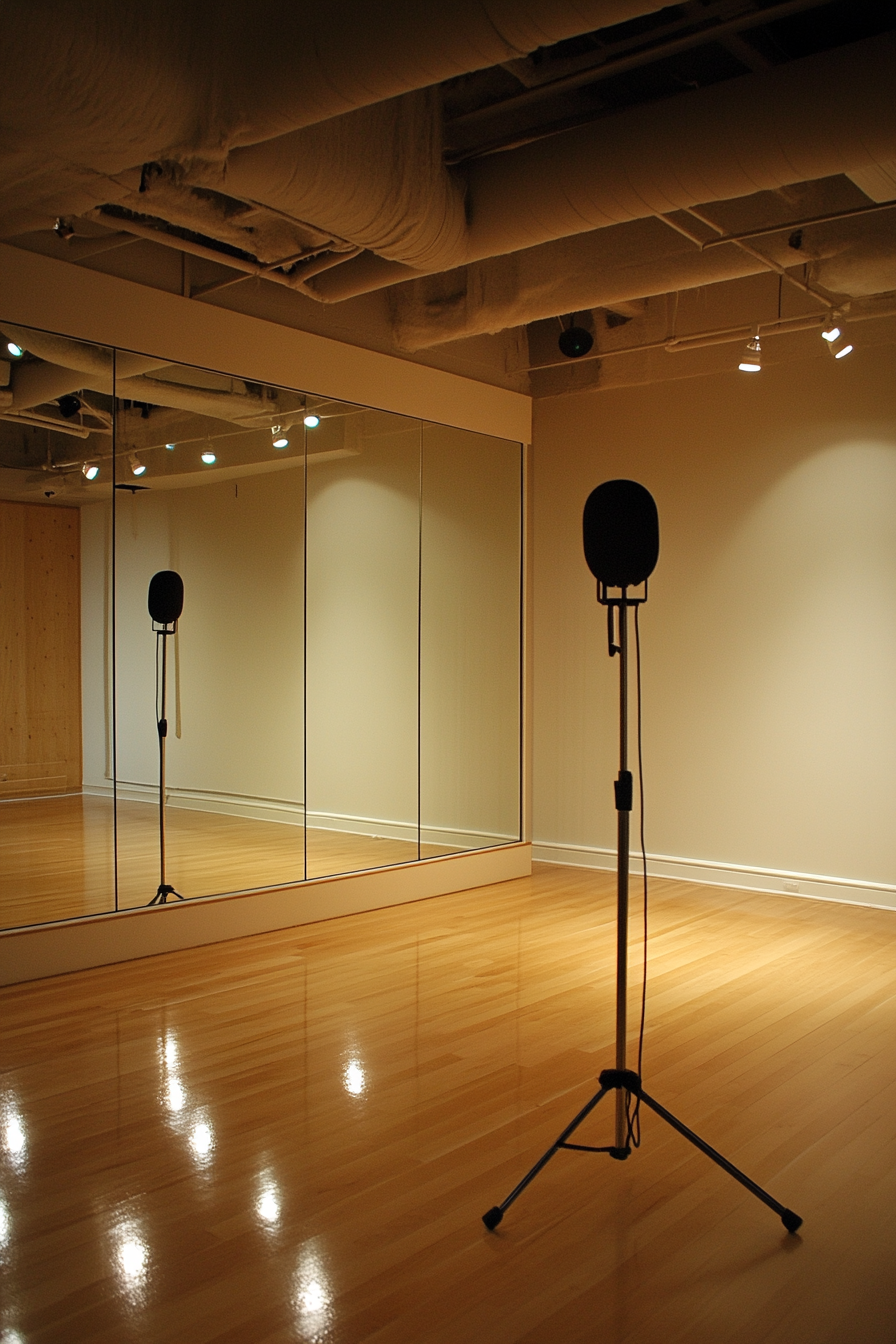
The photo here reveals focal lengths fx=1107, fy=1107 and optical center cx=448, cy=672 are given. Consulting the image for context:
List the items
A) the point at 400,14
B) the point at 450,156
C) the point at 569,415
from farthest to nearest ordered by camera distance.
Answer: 1. the point at 569,415
2. the point at 450,156
3. the point at 400,14

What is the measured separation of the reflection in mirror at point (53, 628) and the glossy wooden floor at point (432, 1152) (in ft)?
1.75

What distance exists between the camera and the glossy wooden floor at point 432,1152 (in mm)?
2418

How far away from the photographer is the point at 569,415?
321 inches

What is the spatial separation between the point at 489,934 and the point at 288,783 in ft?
4.52

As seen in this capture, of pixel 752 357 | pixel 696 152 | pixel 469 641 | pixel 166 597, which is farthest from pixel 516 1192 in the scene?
pixel 752 357

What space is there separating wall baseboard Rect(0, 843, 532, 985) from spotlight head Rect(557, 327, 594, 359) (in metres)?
3.35

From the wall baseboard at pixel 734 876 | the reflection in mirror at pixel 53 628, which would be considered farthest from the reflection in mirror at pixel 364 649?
the wall baseboard at pixel 734 876

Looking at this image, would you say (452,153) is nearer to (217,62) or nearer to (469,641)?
(217,62)

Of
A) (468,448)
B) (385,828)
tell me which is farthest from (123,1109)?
(468,448)

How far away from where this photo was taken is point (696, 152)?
4.18 m

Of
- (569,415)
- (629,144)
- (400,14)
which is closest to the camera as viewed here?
(400,14)

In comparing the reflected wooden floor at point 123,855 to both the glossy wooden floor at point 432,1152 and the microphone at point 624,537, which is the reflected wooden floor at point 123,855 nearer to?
the glossy wooden floor at point 432,1152

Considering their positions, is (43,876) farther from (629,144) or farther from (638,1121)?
(629,144)

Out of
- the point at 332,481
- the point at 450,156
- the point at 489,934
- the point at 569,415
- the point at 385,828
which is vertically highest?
the point at 450,156
